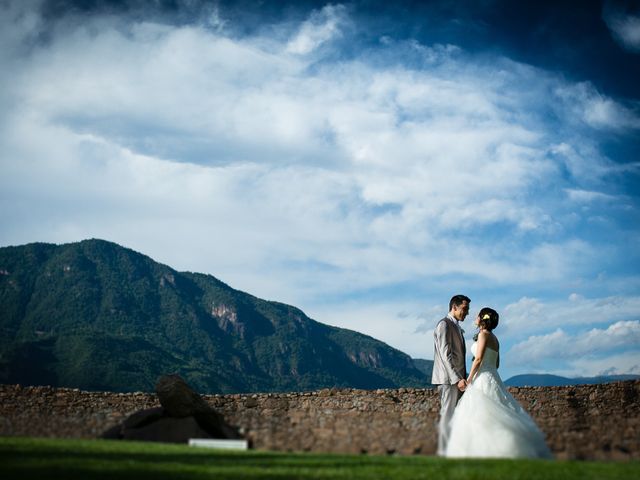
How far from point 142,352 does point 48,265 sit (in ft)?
136

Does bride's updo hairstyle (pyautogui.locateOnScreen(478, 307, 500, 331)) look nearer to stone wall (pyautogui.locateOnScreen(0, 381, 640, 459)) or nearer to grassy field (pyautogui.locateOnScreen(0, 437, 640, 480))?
stone wall (pyautogui.locateOnScreen(0, 381, 640, 459))

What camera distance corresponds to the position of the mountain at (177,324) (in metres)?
105

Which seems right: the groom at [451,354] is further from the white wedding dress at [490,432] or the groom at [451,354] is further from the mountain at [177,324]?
the mountain at [177,324]

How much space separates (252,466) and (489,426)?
387cm

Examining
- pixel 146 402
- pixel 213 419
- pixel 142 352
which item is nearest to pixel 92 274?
pixel 142 352

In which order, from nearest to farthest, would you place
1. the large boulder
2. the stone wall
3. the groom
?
the stone wall < the groom < the large boulder

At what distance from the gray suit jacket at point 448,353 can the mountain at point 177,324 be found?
7872 cm

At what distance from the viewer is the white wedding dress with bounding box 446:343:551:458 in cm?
980

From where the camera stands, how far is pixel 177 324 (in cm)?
12275

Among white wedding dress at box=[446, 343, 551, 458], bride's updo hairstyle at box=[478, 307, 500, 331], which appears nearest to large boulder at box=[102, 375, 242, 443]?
white wedding dress at box=[446, 343, 551, 458]

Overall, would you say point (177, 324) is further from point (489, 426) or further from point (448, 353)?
point (489, 426)

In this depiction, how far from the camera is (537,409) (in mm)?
21047

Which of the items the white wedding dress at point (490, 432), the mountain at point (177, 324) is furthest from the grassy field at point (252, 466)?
the mountain at point (177, 324)

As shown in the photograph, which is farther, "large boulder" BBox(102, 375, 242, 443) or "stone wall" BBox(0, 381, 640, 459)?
"large boulder" BBox(102, 375, 242, 443)
